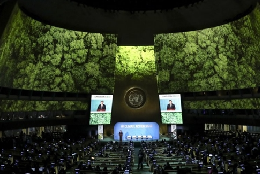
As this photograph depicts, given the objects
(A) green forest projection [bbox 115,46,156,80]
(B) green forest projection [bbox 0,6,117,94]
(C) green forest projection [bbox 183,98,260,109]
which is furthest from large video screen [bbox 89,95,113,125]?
(C) green forest projection [bbox 183,98,260,109]

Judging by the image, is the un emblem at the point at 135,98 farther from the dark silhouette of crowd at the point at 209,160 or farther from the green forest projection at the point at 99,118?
the dark silhouette of crowd at the point at 209,160

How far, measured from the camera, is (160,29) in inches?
1315

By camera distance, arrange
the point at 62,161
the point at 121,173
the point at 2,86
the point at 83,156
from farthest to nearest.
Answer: the point at 2,86, the point at 83,156, the point at 62,161, the point at 121,173

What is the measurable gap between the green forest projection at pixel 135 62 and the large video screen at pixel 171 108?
12.2ft

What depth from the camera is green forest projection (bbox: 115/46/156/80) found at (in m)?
34.7

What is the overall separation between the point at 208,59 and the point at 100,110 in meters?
12.4

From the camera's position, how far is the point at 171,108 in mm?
33250

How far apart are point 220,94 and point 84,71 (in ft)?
47.8

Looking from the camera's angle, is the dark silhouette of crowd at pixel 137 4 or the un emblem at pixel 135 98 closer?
the dark silhouette of crowd at pixel 137 4

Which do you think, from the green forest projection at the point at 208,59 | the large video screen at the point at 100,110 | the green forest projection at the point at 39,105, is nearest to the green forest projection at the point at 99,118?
the large video screen at the point at 100,110

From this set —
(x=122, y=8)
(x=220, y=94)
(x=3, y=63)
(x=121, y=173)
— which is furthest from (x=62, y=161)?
(x=220, y=94)

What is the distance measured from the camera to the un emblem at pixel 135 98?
116 ft

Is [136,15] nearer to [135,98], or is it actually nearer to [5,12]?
[135,98]

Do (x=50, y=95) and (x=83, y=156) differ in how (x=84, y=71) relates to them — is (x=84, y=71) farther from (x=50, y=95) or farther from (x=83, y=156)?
(x=83, y=156)
